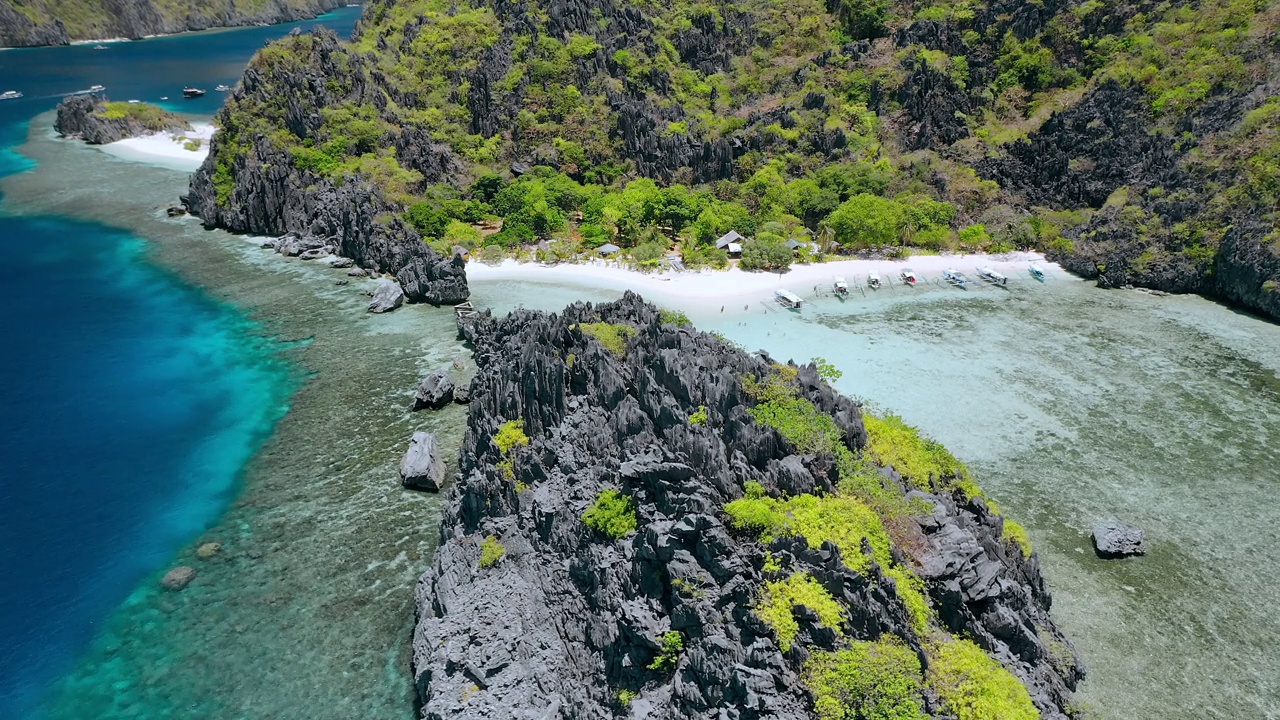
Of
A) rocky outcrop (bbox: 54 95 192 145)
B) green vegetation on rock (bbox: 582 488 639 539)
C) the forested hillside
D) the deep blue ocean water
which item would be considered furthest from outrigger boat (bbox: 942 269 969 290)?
rocky outcrop (bbox: 54 95 192 145)

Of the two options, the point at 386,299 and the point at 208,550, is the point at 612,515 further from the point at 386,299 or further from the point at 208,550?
the point at 386,299

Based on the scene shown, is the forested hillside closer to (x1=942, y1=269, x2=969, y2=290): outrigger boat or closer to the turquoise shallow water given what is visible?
(x1=942, y1=269, x2=969, y2=290): outrigger boat

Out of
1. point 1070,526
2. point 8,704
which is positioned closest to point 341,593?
point 8,704

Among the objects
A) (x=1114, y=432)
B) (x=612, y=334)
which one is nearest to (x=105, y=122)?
(x=612, y=334)

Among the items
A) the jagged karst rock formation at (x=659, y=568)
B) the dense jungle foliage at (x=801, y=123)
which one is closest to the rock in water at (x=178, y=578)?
the jagged karst rock formation at (x=659, y=568)

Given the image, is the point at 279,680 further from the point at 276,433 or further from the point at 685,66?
the point at 685,66

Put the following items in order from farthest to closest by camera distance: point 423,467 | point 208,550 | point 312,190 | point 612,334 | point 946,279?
point 312,190
point 946,279
point 423,467
point 612,334
point 208,550

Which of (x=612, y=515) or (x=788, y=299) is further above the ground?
(x=788, y=299)

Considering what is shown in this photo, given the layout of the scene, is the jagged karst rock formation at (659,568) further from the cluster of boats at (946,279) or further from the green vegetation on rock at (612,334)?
the cluster of boats at (946,279)
